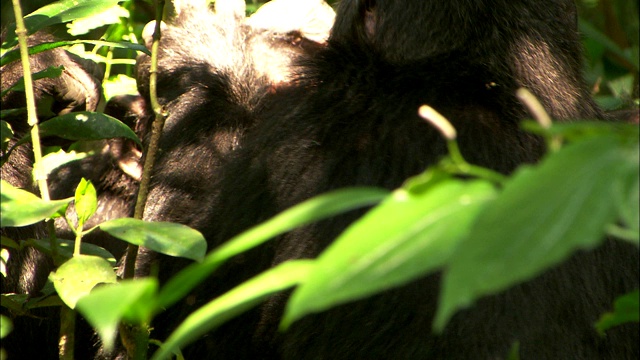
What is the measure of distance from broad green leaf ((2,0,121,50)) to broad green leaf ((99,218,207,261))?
53cm

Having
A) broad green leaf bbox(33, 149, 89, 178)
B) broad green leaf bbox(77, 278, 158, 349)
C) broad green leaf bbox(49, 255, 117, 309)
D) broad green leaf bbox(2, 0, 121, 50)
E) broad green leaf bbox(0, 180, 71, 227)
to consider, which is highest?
broad green leaf bbox(77, 278, 158, 349)

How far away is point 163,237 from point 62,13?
63cm

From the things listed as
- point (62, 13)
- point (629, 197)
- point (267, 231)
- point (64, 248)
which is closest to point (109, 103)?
point (62, 13)

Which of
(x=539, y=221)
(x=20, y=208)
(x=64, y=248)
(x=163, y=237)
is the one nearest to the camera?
(x=539, y=221)

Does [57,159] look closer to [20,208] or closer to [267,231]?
[20,208]

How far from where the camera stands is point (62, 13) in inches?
57.5

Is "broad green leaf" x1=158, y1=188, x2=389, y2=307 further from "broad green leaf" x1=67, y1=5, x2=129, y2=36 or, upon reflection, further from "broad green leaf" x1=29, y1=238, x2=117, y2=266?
"broad green leaf" x1=67, y1=5, x2=129, y2=36

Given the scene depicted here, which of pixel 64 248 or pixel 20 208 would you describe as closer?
pixel 20 208

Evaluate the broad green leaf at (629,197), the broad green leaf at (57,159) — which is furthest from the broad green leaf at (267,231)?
the broad green leaf at (57,159)

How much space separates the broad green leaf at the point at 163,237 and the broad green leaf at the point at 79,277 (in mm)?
89

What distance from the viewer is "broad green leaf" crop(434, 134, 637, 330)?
1.63 ft

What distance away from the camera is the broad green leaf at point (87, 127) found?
4.61 feet

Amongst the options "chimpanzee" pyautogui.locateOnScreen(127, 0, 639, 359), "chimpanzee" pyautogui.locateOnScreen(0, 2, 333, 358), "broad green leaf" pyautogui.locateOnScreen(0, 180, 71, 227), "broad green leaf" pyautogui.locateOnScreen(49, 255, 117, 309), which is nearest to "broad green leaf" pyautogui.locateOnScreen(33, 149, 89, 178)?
"chimpanzee" pyautogui.locateOnScreen(0, 2, 333, 358)

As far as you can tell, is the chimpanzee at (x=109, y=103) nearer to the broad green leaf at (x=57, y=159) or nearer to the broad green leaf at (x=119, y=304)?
the broad green leaf at (x=57, y=159)
